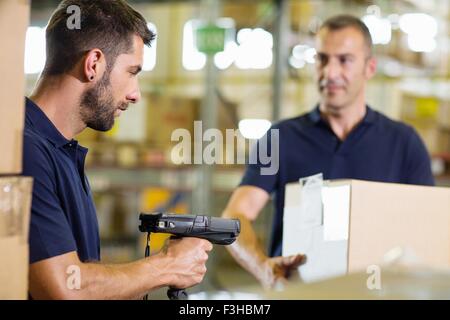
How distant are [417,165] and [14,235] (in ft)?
5.98

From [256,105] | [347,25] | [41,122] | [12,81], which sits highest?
[347,25]

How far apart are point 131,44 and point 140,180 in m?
4.75

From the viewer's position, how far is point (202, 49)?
16.8 ft

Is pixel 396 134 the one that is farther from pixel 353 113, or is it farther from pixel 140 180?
pixel 140 180

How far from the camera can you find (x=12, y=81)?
142 centimetres

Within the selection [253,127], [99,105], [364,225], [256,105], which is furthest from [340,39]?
[256,105]

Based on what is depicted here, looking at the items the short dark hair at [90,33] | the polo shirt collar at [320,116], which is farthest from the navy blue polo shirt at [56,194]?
the polo shirt collar at [320,116]

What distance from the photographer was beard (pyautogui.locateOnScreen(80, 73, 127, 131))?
1.83 meters

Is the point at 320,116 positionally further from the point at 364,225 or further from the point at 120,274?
the point at 120,274

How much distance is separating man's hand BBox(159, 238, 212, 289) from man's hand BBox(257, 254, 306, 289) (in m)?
0.59

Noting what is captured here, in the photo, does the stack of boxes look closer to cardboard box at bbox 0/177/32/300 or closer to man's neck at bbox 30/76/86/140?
cardboard box at bbox 0/177/32/300

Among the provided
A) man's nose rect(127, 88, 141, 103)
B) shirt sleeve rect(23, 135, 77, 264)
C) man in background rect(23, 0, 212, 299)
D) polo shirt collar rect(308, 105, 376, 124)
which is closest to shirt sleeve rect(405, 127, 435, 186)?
polo shirt collar rect(308, 105, 376, 124)

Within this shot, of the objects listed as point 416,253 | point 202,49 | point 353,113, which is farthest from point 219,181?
point 416,253

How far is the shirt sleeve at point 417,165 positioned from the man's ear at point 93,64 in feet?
4.78
